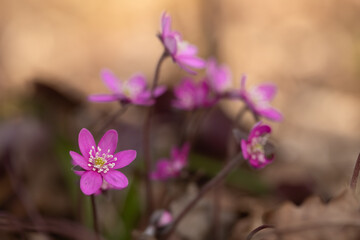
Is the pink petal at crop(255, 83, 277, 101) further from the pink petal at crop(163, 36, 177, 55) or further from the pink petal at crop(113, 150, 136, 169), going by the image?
the pink petal at crop(113, 150, 136, 169)

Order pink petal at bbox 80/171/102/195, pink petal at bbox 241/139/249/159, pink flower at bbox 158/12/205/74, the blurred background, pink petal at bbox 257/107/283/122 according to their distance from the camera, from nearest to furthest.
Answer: pink petal at bbox 80/171/102/195, pink petal at bbox 241/139/249/159, pink flower at bbox 158/12/205/74, pink petal at bbox 257/107/283/122, the blurred background

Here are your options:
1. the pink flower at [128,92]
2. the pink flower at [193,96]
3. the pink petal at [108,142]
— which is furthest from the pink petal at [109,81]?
the pink petal at [108,142]

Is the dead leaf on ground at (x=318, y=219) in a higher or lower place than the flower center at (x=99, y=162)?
lower

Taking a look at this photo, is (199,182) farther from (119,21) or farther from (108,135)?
(119,21)

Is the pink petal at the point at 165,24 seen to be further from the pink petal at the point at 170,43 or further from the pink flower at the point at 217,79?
the pink flower at the point at 217,79

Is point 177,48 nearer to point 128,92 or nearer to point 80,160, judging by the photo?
point 128,92

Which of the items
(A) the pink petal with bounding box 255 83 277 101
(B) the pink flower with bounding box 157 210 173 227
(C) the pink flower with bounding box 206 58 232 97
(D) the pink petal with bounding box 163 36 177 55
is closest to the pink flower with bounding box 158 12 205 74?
(D) the pink petal with bounding box 163 36 177 55
